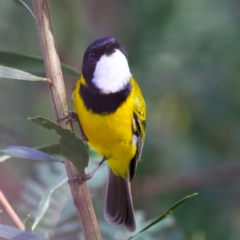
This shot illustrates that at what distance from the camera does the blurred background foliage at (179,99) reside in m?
2.69

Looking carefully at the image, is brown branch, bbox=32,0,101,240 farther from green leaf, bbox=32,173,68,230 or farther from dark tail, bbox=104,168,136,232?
dark tail, bbox=104,168,136,232

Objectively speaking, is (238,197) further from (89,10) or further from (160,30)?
(89,10)

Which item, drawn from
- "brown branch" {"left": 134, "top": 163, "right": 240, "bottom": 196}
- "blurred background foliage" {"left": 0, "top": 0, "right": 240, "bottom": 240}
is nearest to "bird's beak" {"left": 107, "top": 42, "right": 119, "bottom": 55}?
"blurred background foliage" {"left": 0, "top": 0, "right": 240, "bottom": 240}

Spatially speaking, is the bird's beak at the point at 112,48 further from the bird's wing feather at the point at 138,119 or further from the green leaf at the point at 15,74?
the green leaf at the point at 15,74

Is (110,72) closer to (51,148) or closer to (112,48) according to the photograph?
(112,48)

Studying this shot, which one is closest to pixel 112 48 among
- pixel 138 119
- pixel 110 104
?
pixel 110 104

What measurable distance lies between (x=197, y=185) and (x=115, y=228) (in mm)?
895

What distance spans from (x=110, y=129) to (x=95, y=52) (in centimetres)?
27

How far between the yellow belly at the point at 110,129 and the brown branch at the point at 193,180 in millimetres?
883

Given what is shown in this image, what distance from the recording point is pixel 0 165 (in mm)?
3133

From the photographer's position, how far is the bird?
1.72m

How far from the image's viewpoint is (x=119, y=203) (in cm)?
222

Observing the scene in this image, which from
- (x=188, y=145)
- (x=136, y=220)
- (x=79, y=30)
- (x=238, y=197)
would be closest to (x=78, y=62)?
(x=79, y=30)

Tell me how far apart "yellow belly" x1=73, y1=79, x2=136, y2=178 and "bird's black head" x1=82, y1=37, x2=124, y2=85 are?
72mm
